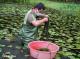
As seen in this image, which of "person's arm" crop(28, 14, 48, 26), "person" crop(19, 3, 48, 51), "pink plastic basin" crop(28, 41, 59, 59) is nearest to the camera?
"pink plastic basin" crop(28, 41, 59, 59)

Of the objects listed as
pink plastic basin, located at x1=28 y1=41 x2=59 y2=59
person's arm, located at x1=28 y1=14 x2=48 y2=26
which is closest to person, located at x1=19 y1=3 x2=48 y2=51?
person's arm, located at x1=28 y1=14 x2=48 y2=26

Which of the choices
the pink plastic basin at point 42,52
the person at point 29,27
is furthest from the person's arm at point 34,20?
the pink plastic basin at point 42,52

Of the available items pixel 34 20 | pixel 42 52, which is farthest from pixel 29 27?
pixel 42 52

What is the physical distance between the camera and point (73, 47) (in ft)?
17.2

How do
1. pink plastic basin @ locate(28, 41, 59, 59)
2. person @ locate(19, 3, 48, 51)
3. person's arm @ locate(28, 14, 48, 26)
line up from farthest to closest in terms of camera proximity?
person @ locate(19, 3, 48, 51)
person's arm @ locate(28, 14, 48, 26)
pink plastic basin @ locate(28, 41, 59, 59)

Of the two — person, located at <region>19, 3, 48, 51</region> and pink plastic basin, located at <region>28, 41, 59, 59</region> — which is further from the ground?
person, located at <region>19, 3, 48, 51</region>

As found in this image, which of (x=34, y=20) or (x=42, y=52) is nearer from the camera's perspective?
(x=42, y=52)

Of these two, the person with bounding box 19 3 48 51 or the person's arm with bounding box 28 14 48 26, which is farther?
the person with bounding box 19 3 48 51

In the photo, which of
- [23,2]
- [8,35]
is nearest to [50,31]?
[8,35]

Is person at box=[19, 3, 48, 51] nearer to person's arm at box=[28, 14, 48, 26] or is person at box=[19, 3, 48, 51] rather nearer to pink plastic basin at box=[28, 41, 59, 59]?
person's arm at box=[28, 14, 48, 26]

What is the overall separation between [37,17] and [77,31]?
7.19 feet

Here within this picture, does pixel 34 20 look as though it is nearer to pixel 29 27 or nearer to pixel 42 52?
pixel 29 27

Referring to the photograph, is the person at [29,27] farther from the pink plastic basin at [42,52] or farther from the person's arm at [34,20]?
the pink plastic basin at [42,52]

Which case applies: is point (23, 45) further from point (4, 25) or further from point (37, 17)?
point (4, 25)
